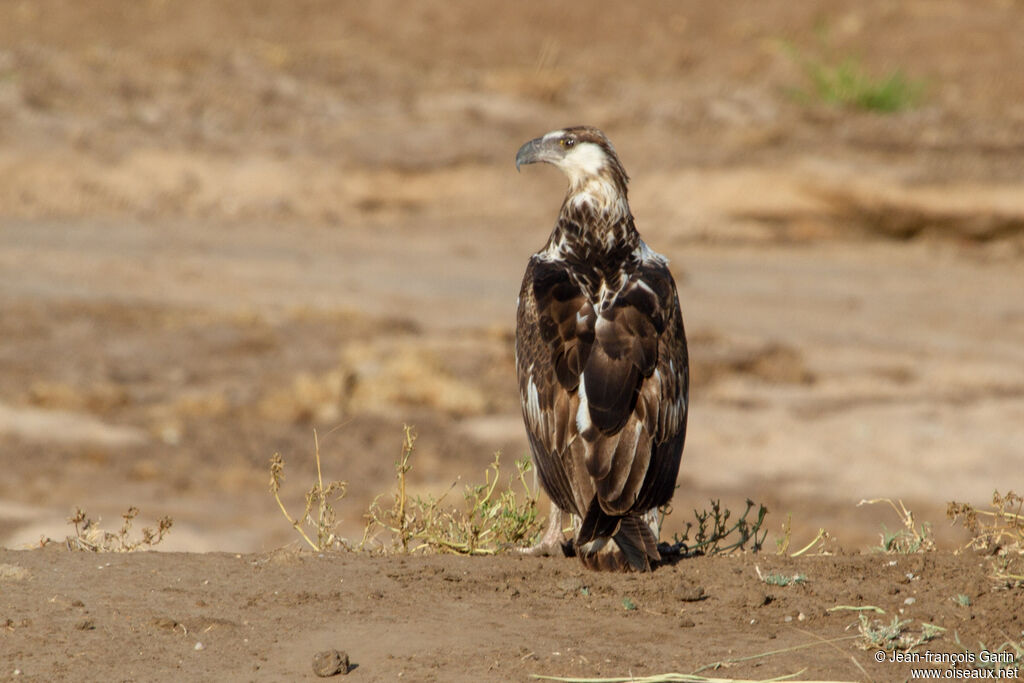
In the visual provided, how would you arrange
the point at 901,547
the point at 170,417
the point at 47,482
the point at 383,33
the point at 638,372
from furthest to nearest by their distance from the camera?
the point at 383,33
the point at 170,417
the point at 47,482
the point at 901,547
the point at 638,372

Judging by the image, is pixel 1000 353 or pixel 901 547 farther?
pixel 1000 353

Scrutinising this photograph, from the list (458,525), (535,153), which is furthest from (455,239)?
(458,525)

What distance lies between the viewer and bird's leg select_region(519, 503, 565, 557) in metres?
5.69

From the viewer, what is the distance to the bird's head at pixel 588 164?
20.3 feet

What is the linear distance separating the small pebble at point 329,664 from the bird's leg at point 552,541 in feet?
4.91

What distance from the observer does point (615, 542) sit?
535cm

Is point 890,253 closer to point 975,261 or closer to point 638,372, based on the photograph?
point 975,261

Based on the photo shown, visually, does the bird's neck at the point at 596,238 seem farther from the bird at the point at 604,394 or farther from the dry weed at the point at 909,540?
the dry weed at the point at 909,540

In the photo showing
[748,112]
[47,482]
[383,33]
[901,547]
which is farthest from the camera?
[383,33]

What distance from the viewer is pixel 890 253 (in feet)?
67.6

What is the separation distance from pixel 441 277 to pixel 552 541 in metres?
13.2

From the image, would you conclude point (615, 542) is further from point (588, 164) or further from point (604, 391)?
point (588, 164)

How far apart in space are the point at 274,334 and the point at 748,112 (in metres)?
12.6

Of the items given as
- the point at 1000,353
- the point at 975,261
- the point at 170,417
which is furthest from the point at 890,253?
the point at 170,417
